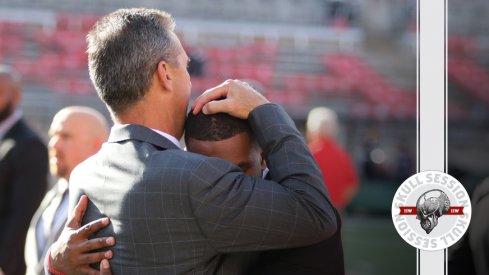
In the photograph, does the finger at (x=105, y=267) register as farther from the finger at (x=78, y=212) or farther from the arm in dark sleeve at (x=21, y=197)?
the arm in dark sleeve at (x=21, y=197)

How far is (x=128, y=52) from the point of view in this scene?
4.37 feet

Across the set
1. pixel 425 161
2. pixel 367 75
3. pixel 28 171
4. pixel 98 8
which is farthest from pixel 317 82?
pixel 425 161

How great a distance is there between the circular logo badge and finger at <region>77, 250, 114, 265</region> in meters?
0.53

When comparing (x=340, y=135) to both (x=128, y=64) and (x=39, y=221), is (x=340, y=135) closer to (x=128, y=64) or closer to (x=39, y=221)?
(x=39, y=221)

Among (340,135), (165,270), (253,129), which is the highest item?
(253,129)

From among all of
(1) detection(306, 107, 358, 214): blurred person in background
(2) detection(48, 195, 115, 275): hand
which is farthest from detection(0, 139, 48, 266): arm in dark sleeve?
(1) detection(306, 107, 358, 214): blurred person in background

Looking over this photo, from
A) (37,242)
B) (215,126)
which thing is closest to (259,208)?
(215,126)

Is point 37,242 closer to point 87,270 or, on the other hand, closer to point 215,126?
point 87,270

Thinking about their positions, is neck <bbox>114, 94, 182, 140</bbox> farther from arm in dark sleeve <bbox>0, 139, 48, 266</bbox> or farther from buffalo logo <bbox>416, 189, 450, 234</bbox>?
arm in dark sleeve <bbox>0, 139, 48, 266</bbox>

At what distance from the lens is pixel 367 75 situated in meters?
12.9

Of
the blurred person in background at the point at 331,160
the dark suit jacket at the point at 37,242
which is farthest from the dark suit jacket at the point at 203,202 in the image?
the blurred person in background at the point at 331,160

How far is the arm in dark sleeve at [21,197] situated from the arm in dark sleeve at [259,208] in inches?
79.4

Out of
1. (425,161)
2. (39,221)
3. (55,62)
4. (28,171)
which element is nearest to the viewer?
(425,161)

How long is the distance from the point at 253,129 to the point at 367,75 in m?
11.8
